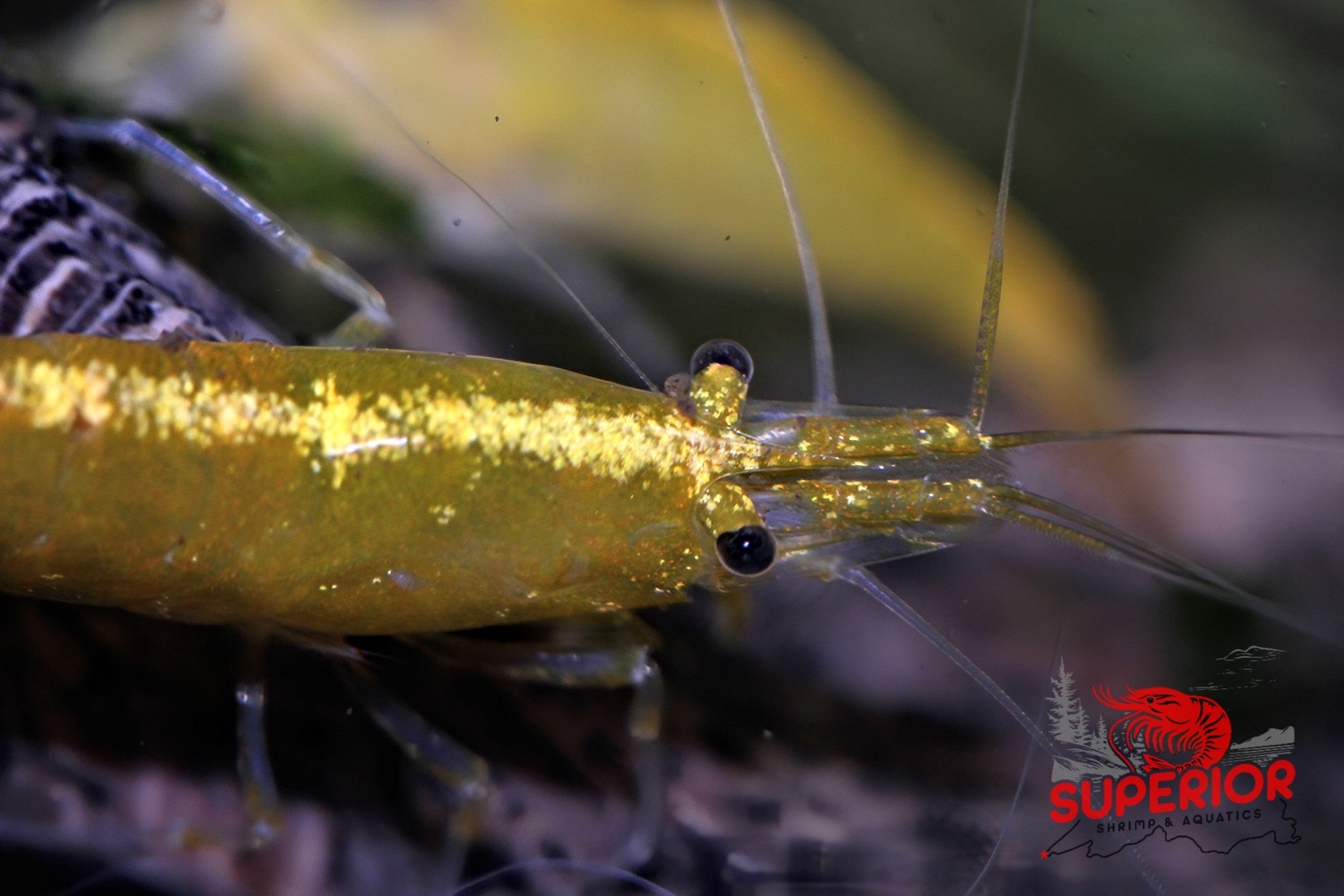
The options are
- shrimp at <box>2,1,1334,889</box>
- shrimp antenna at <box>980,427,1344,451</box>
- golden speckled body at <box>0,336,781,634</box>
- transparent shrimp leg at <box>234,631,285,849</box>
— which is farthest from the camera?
shrimp at <box>2,1,1334,889</box>

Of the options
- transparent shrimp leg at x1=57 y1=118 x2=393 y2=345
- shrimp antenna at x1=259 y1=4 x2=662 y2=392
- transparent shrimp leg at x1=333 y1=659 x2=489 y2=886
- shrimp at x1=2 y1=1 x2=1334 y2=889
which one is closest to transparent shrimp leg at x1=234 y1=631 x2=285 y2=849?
transparent shrimp leg at x1=333 y1=659 x2=489 y2=886

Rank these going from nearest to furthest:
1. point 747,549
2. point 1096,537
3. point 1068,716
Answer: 1. point 747,549
2. point 1096,537
3. point 1068,716

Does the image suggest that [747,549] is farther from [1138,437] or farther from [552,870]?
[1138,437]

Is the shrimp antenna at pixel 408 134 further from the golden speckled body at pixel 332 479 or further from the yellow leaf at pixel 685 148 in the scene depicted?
the golden speckled body at pixel 332 479

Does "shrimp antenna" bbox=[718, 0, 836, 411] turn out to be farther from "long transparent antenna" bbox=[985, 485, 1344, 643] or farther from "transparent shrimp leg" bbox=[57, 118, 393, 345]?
"transparent shrimp leg" bbox=[57, 118, 393, 345]

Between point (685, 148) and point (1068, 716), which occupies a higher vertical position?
point (685, 148)

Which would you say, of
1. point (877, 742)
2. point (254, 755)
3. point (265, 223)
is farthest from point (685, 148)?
point (254, 755)

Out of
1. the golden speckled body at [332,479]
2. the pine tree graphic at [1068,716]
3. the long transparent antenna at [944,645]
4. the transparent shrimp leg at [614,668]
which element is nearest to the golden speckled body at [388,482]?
the golden speckled body at [332,479]
